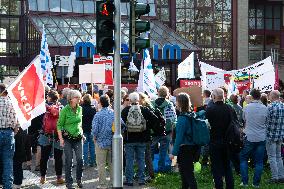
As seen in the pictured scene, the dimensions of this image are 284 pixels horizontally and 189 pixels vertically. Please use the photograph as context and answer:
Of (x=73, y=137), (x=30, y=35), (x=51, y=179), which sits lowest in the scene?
(x=51, y=179)

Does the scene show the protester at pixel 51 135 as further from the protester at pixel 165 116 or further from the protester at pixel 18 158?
the protester at pixel 165 116

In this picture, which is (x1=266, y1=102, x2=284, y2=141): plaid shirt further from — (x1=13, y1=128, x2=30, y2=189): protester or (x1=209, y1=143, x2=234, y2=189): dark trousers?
(x1=13, y1=128, x2=30, y2=189): protester

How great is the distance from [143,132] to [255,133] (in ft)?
7.30

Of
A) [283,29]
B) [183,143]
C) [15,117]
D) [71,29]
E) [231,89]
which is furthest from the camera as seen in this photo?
[283,29]

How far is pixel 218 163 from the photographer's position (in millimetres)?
11328

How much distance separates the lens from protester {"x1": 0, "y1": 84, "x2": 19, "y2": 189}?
37.9 ft

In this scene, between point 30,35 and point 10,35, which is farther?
point 10,35

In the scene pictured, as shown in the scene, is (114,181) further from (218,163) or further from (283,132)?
(283,132)

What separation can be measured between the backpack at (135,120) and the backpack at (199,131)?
83.3 inches

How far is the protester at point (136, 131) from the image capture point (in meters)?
12.9

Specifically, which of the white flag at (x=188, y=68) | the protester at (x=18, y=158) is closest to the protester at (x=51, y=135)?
the protester at (x=18, y=158)

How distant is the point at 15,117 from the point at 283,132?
5.42m

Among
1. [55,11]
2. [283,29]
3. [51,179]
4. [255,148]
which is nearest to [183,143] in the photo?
[255,148]

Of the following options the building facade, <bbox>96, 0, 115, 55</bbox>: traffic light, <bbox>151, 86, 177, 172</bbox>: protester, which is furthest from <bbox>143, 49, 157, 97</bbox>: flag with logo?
the building facade
